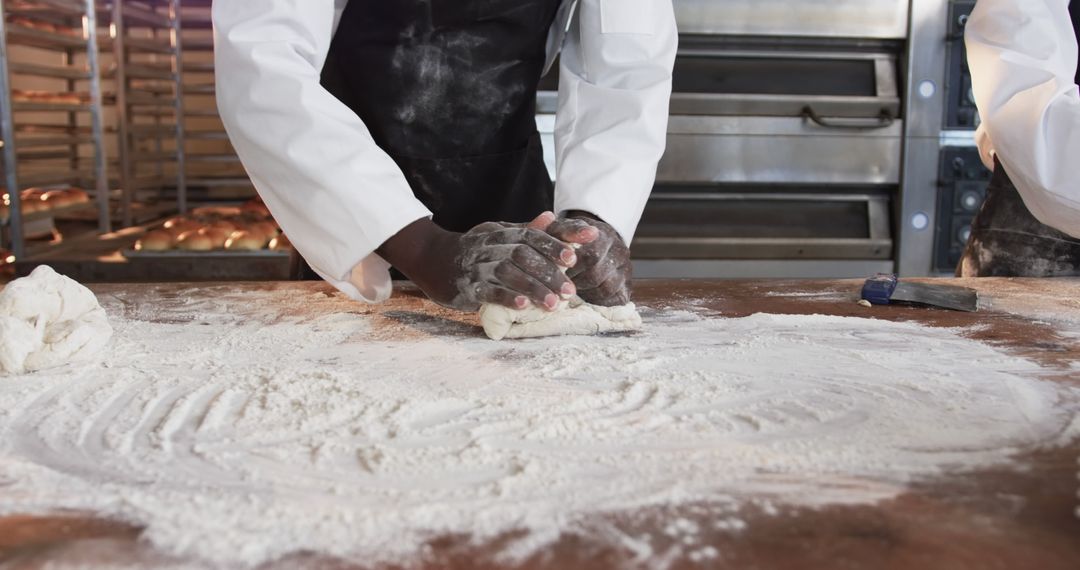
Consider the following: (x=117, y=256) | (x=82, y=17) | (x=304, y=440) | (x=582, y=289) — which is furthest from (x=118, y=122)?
(x=304, y=440)

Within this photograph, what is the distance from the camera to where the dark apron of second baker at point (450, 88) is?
1.65m

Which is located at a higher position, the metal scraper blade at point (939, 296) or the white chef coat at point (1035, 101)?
the white chef coat at point (1035, 101)

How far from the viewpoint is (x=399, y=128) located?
67.9 inches

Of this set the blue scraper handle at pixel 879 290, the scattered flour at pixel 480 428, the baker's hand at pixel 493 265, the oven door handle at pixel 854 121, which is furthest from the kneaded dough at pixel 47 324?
the oven door handle at pixel 854 121

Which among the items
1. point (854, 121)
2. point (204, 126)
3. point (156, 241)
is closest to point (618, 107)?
point (854, 121)

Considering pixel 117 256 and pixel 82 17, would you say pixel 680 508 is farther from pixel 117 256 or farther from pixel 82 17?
pixel 82 17

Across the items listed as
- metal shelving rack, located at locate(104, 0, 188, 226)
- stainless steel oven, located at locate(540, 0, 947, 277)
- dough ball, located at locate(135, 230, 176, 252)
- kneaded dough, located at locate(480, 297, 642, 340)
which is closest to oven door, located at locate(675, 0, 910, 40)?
stainless steel oven, located at locate(540, 0, 947, 277)

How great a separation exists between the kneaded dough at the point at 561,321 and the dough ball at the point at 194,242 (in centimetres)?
230

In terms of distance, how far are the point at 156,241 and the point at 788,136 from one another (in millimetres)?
2292

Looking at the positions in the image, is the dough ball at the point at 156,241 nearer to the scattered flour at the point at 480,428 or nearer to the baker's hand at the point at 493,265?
the scattered flour at the point at 480,428

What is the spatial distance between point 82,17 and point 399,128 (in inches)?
127

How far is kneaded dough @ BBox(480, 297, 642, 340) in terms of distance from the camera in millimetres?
1265

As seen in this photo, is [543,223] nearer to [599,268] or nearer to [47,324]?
[599,268]

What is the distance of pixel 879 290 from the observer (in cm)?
154
